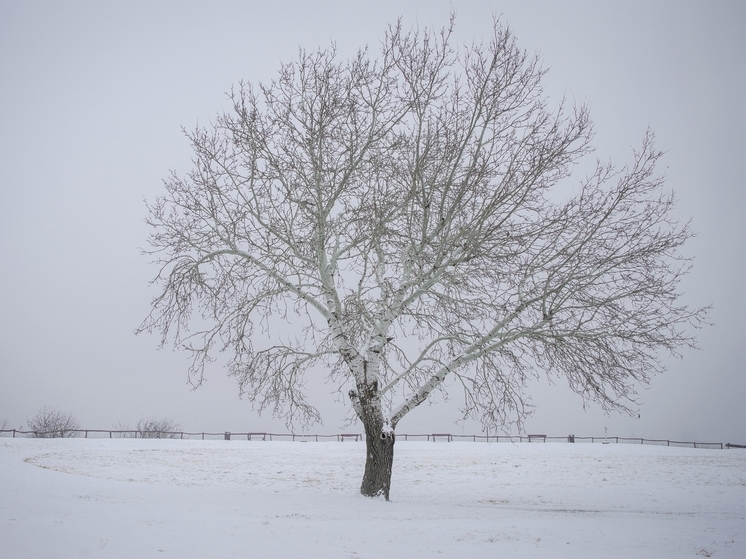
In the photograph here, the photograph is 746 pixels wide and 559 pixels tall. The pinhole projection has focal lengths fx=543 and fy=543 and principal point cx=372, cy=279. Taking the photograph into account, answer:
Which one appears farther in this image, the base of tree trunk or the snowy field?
the base of tree trunk

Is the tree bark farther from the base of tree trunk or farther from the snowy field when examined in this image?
the snowy field

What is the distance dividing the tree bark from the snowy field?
0.44 meters

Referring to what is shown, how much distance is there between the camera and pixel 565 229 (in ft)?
38.7

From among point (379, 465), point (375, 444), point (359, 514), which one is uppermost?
point (375, 444)

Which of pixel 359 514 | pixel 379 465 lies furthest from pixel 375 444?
pixel 359 514

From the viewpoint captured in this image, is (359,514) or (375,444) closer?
(359,514)

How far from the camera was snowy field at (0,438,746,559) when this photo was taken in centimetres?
668

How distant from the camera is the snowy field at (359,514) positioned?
6.68 meters

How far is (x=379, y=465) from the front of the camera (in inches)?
495

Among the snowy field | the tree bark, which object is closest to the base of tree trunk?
the tree bark

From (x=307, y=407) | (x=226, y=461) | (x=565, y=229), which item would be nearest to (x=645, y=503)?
(x=565, y=229)

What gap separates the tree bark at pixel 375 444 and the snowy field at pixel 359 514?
439 millimetres

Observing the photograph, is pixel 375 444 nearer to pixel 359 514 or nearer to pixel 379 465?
pixel 379 465

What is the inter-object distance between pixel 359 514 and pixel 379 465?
8.16ft
